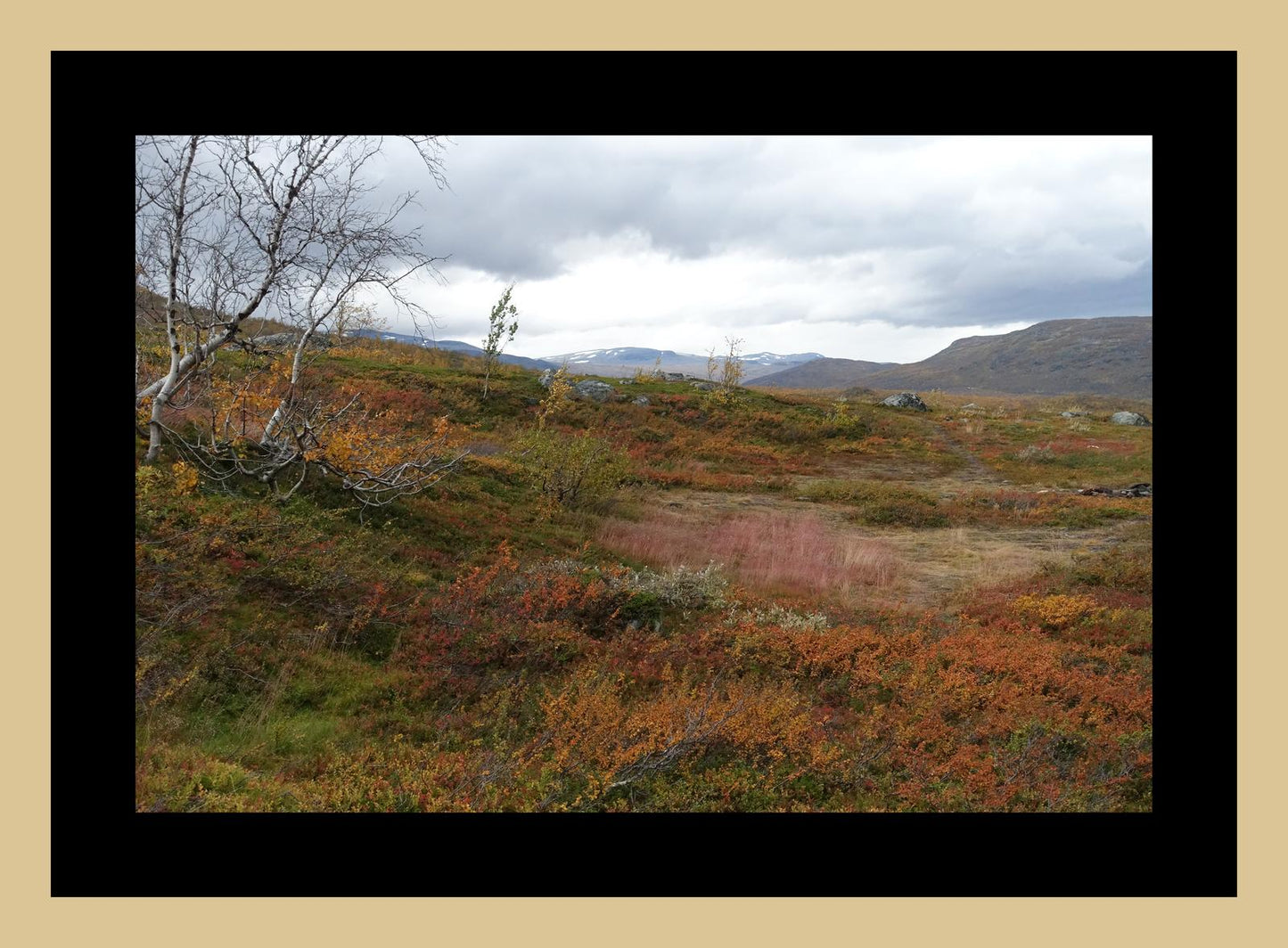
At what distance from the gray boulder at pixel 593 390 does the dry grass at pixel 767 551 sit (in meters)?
22.0

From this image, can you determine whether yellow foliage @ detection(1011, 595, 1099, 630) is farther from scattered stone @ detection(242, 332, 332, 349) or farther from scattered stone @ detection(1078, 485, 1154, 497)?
scattered stone @ detection(1078, 485, 1154, 497)

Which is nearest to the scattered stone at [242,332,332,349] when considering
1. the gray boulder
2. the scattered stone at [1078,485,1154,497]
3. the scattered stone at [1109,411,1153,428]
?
the scattered stone at [1078,485,1154,497]

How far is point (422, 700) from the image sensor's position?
6137 millimetres

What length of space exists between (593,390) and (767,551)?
2709cm

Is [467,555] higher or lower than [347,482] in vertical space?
lower

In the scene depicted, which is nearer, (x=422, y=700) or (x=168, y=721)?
(x=168, y=721)

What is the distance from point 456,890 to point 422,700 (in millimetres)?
3480

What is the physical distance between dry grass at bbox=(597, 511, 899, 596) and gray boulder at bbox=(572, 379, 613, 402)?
22.0m

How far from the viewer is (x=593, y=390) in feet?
128

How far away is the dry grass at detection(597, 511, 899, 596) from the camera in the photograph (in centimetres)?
1157
